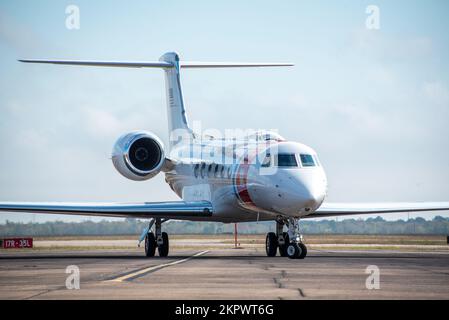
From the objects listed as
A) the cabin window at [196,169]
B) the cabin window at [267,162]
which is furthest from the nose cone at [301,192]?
the cabin window at [196,169]

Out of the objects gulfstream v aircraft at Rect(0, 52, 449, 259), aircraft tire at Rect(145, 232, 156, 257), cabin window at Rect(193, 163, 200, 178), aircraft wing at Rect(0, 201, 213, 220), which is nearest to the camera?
gulfstream v aircraft at Rect(0, 52, 449, 259)

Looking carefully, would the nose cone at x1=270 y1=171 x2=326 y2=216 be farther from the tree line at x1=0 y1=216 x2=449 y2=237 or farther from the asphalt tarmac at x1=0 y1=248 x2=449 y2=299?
the tree line at x1=0 y1=216 x2=449 y2=237

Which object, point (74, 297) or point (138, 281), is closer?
point (74, 297)

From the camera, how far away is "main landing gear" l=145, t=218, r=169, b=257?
3030 centimetres

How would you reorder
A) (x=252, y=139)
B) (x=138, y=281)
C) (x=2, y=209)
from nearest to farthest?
(x=138, y=281) < (x=2, y=209) < (x=252, y=139)

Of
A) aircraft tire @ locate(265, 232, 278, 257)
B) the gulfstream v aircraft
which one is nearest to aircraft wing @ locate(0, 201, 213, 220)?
the gulfstream v aircraft

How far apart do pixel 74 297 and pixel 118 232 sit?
6421cm

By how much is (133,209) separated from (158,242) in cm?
202

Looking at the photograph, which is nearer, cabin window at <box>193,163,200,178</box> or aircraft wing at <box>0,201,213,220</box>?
aircraft wing at <box>0,201,213,220</box>

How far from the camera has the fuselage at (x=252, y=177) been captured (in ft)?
81.4

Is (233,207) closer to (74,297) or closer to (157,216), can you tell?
(157,216)
